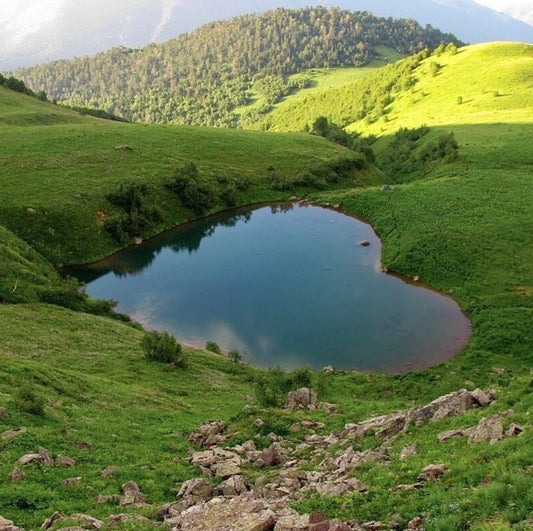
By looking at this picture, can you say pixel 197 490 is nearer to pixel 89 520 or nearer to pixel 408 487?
pixel 89 520

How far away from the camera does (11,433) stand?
19453 mm

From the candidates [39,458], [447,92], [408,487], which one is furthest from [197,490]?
[447,92]

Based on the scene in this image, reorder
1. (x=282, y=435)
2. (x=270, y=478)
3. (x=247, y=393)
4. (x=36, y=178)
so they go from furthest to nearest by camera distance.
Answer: (x=36, y=178) → (x=247, y=393) → (x=282, y=435) → (x=270, y=478)

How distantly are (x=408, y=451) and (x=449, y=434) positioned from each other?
1.66 m

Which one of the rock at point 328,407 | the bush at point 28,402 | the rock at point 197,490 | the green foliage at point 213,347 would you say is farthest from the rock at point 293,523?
the green foliage at point 213,347

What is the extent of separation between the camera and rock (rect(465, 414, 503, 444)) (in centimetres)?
1564

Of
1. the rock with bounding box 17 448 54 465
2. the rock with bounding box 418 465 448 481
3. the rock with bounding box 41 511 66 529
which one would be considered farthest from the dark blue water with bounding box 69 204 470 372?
the rock with bounding box 41 511 66 529

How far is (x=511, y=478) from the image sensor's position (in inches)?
484

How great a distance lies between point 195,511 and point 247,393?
62.1 feet

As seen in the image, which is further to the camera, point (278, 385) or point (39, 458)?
point (278, 385)

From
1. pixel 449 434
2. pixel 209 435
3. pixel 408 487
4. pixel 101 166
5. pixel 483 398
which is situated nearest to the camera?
pixel 408 487

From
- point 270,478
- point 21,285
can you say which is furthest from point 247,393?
→ point 21,285

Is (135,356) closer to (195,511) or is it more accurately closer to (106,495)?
(106,495)

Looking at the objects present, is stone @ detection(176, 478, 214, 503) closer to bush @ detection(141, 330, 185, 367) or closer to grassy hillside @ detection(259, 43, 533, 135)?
bush @ detection(141, 330, 185, 367)
